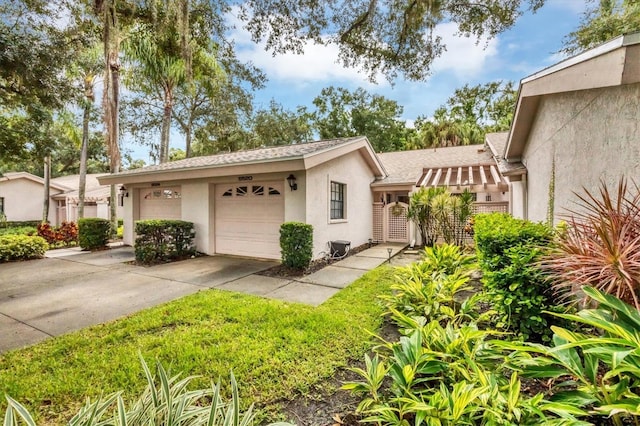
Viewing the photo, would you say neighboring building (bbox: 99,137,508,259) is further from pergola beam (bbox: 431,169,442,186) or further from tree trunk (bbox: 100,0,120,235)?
tree trunk (bbox: 100,0,120,235)

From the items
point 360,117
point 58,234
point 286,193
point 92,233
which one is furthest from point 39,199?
point 360,117

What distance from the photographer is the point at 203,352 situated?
141 inches

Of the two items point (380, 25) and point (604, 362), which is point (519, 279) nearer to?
point (604, 362)

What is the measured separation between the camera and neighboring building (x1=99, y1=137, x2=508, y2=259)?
8.91 meters

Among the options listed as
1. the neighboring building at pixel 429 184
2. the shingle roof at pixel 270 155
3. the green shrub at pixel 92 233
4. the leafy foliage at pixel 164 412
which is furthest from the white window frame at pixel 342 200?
the green shrub at pixel 92 233

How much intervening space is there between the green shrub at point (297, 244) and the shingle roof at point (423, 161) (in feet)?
21.1

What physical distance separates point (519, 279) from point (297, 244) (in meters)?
5.24

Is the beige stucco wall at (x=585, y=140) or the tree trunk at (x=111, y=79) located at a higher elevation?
the tree trunk at (x=111, y=79)

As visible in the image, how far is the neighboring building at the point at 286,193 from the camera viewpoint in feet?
29.2

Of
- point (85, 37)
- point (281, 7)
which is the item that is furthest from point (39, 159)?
point (281, 7)

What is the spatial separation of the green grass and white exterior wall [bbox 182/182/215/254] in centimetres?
542

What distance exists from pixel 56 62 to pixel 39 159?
9094mm

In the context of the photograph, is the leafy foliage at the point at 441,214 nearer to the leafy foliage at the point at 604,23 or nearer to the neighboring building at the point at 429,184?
the neighboring building at the point at 429,184

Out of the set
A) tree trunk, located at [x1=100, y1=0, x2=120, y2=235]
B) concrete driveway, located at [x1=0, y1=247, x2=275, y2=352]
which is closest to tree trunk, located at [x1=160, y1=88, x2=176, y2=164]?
tree trunk, located at [x1=100, y1=0, x2=120, y2=235]
